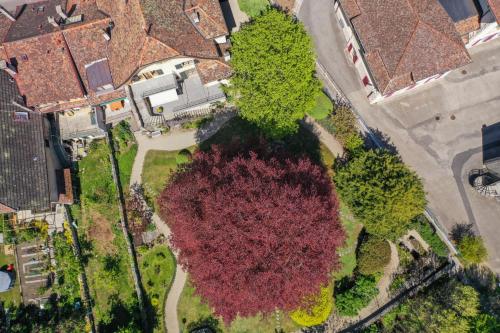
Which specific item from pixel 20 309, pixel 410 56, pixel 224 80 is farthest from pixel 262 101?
pixel 20 309

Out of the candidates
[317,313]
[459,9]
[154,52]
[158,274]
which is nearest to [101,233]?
[158,274]

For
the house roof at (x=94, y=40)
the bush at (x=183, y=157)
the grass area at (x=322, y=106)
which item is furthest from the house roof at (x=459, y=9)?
the bush at (x=183, y=157)

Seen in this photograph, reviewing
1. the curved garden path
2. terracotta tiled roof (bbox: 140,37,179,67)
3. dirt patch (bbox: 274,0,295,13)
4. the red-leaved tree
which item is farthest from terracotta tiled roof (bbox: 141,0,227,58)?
the red-leaved tree

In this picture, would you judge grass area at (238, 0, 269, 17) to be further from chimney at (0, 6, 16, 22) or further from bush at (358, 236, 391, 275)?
bush at (358, 236, 391, 275)

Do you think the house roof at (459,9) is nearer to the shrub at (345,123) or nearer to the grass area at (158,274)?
the shrub at (345,123)

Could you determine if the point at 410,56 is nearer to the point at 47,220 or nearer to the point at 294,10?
the point at 294,10

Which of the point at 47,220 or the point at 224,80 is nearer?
the point at 224,80

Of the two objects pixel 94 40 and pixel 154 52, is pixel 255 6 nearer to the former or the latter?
pixel 154 52
